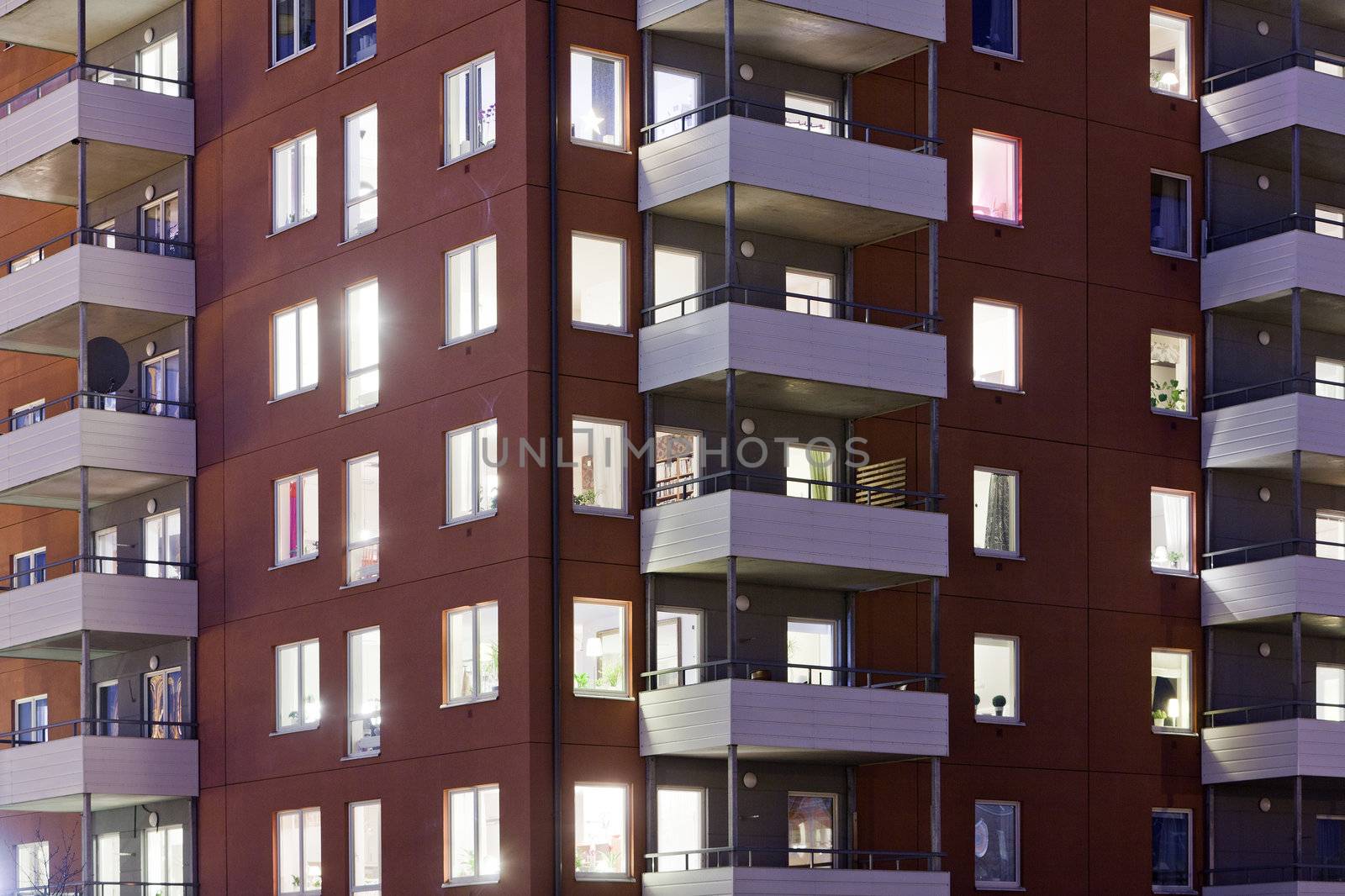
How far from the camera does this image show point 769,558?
41094mm

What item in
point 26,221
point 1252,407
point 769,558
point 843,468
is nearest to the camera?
point 769,558

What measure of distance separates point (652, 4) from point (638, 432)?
25.1 ft

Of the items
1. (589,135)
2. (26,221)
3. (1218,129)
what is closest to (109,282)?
(26,221)

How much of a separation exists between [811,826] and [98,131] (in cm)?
→ 2072

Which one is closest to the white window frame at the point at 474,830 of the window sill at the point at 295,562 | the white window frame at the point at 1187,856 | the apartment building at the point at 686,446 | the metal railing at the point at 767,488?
the apartment building at the point at 686,446

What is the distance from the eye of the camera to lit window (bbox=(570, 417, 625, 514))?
42.0 m

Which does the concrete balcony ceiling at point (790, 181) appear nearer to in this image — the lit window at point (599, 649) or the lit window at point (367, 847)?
the lit window at point (599, 649)

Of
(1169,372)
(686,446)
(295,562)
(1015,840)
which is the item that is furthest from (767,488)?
(1169,372)

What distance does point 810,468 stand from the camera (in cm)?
4472

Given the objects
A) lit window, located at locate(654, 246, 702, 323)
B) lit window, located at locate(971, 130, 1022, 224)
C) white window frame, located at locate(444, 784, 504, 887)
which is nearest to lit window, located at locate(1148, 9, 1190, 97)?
lit window, located at locate(971, 130, 1022, 224)

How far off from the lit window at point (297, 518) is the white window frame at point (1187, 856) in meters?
17.1

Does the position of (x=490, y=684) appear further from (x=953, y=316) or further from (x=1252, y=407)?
(x=1252, y=407)

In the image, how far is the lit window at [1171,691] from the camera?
47.5 metres

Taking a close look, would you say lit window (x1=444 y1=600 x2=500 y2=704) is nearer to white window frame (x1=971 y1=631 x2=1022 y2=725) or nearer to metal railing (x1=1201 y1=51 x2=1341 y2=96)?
white window frame (x1=971 y1=631 x2=1022 y2=725)
